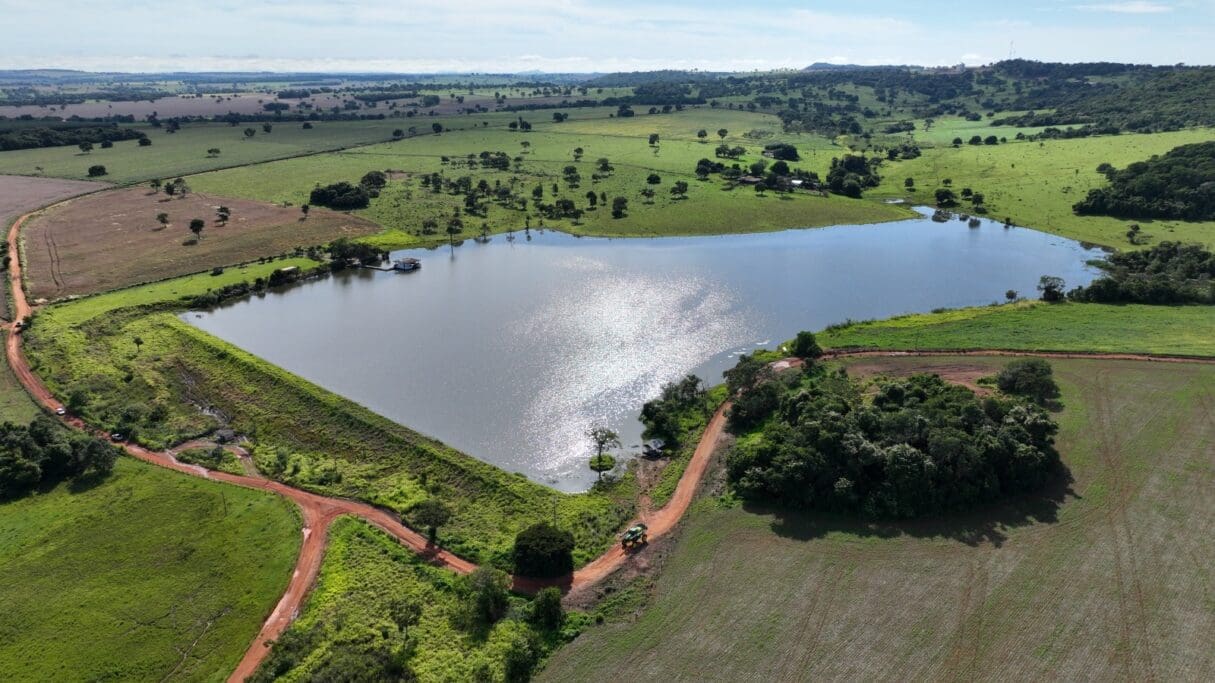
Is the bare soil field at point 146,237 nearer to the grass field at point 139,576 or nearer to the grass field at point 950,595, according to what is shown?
the grass field at point 139,576

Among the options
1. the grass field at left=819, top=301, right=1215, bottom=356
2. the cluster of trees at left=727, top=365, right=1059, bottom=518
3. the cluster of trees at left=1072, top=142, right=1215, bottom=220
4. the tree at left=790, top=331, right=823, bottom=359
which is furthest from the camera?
the cluster of trees at left=1072, top=142, right=1215, bottom=220

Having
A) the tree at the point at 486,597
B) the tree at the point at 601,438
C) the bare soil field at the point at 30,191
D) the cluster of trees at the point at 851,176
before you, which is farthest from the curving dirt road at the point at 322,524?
the cluster of trees at the point at 851,176

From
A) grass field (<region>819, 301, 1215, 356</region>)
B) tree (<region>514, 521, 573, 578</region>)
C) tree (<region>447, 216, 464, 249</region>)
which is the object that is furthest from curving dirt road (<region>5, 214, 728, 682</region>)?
tree (<region>447, 216, 464, 249</region>)

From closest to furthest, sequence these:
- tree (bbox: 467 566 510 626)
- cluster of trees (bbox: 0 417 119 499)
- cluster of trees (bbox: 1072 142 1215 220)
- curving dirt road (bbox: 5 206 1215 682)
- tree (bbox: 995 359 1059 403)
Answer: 1. tree (bbox: 467 566 510 626)
2. curving dirt road (bbox: 5 206 1215 682)
3. cluster of trees (bbox: 0 417 119 499)
4. tree (bbox: 995 359 1059 403)
5. cluster of trees (bbox: 1072 142 1215 220)

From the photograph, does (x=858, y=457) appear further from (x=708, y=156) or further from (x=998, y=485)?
(x=708, y=156)

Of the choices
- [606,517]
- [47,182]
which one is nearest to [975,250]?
[606,517]

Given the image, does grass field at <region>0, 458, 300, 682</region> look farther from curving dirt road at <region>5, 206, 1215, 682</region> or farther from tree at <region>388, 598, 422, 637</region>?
tree at <region>388, 598, 422, 637</region>

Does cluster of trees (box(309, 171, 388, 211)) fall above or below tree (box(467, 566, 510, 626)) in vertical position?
above

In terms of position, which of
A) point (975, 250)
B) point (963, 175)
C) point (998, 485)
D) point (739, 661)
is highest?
point (963, 175)
